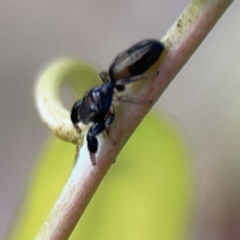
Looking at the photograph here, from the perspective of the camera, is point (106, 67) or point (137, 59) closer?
point (137, 59)

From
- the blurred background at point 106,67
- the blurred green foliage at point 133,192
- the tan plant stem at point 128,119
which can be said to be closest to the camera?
the tan plant stem at point 128,119

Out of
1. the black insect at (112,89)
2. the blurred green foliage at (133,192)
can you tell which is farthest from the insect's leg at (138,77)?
the blurred green foliage at (133,192)

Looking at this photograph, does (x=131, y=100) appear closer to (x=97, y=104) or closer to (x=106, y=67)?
(x=97, y=104)

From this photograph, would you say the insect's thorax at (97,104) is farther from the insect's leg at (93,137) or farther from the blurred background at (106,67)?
the blurred background at (106,67)

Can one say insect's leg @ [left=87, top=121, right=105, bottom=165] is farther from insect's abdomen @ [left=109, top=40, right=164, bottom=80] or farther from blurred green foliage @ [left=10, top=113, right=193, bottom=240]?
blurred green foliage @ [left=10, top=113, right=193, bottom=240]

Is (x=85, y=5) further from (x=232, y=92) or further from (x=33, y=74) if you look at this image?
(x=232, y=92)

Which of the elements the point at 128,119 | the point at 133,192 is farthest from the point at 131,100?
the point at 133,192

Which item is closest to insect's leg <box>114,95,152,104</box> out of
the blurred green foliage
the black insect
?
the black insect
